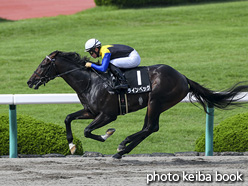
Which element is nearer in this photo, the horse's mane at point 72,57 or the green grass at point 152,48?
the horse's mane at point 72,57

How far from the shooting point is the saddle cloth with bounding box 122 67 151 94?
22.5ft

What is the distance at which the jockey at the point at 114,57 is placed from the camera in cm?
675

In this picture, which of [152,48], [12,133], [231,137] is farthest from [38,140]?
[152,48]

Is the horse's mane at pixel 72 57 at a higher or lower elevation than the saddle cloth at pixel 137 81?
higher

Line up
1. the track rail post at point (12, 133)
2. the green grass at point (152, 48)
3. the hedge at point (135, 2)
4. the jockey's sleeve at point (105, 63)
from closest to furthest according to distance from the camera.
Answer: the jockey's sleeve at point (105, 63), the track rail post at point (12, 133), the green grass at point (152, 48), the hedge at point (135, 2)

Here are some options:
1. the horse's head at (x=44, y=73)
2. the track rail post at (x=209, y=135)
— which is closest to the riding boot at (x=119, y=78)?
the horse's head at (x=44, y=73)

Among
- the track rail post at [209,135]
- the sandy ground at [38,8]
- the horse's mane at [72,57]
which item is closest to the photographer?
the horse's mane at [72,57]

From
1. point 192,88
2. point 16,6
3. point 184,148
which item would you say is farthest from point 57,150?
point 16,6

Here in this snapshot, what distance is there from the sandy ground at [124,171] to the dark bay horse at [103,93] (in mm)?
300

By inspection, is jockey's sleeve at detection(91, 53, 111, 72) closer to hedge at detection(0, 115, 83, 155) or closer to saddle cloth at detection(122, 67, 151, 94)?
saddle cloth at detection(122, 67, 151, 94)

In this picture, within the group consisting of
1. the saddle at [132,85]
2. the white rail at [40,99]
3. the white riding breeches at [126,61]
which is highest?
the white riding breeches at [126,61]

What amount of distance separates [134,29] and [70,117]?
516 inches

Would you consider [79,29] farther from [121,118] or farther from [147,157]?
[147,157]

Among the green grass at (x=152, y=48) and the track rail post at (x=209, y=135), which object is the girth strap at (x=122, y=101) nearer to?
the track rail post at (x=209, y=135)
